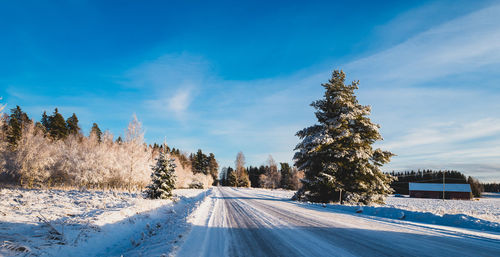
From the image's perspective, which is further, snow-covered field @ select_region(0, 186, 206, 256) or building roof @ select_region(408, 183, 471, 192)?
building roof @ select_region(408, 183, 471, 192)

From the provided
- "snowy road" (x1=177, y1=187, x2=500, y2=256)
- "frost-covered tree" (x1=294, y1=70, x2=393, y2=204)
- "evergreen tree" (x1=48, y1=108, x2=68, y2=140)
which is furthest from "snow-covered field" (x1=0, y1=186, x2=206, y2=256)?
"evergreen tree" (x1=48, y1=108, x2=68, y2=140)

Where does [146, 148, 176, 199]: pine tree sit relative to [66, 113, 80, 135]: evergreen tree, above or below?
below

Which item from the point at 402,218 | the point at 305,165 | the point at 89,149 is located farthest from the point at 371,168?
the point at 89,149

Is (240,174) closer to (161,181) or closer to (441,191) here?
(441,191)

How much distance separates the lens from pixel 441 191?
65500 millimetres

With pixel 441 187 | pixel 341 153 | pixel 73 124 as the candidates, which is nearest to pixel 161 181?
pixel 341 153

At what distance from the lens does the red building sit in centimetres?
6406

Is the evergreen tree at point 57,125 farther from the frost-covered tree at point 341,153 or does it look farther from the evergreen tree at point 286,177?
the evergreen tree at point 286,177

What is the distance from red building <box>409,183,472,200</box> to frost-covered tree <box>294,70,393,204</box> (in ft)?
215

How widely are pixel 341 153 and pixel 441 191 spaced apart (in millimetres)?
70001

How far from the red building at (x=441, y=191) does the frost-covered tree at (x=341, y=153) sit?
65.4 m

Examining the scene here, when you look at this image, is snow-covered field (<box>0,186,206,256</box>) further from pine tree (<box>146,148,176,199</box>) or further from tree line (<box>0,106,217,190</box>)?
tree line (<box>0,106,217,190</box>)

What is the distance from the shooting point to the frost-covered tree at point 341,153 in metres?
17.8

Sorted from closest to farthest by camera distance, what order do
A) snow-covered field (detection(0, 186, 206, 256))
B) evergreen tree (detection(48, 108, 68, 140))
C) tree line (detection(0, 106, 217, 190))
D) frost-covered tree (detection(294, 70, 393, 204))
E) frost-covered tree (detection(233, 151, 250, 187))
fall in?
snow-covered field (detection(0, 186, 206, 256)) → frost-covered tree (detection(294, 70, 393, 204)) → tree line (detection(0, 106, 217, 190)) → evergreen tree (detection(48, 108, 68, 140)) → frost-covered tree (detection(233, 151, 250, 187))
